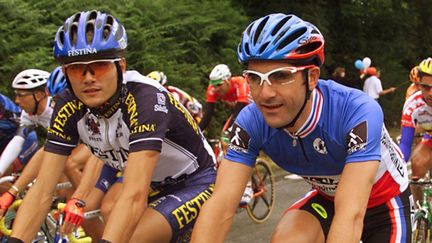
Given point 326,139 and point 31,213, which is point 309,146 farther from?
point 31,213

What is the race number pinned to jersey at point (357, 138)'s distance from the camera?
8.98 feet

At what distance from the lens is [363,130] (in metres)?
2.77

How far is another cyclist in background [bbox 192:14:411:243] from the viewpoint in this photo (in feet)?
8.82

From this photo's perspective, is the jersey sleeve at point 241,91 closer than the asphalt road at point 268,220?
No

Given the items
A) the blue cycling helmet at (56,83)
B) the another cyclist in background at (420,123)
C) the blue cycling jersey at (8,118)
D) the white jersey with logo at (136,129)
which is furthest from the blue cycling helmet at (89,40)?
the another cyclist in background at (420,123)

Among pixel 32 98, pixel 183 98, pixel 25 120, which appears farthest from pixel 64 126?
pixel 183 98

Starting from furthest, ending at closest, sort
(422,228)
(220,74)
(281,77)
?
(220,74)
(422,228)
(281,77)

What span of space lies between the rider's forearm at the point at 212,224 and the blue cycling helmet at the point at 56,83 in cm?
289

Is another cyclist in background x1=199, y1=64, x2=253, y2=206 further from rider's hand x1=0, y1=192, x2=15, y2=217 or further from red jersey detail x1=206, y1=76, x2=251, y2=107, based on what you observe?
rider's hand x1=0, y1=192, x2=15, y2=217

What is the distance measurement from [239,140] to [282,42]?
550mm

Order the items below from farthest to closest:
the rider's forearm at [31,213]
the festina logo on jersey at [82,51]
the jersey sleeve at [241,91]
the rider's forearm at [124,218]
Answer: the jersey sleeve at [241,91]
the rider's forearm at [31,213]
the festina logo on jersey at [82,51]
the rider's forearm at [124,218]

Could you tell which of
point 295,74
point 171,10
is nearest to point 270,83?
point 295,74

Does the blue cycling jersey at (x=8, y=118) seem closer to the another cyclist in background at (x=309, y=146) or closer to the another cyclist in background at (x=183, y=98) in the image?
the another cyclist in background at (x=183, y=98)

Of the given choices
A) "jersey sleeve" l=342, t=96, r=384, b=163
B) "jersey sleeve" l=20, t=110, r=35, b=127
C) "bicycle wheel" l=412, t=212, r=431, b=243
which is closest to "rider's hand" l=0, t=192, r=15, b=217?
"jersey sleeve" l=20, t=110, r=35, b=127
